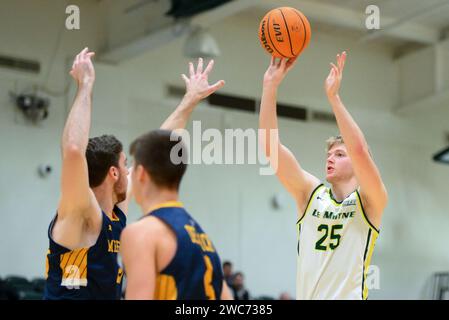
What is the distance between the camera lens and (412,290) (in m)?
21.2

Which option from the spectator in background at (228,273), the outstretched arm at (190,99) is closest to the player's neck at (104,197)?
the outstretched arm at (190,99)

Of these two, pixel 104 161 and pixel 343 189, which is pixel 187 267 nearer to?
pixel 104 161

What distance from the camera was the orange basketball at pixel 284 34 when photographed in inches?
238

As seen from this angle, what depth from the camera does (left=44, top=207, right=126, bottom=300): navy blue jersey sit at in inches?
187

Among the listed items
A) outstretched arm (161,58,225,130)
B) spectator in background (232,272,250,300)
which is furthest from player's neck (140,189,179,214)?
spectator in background (232,272,250,300)

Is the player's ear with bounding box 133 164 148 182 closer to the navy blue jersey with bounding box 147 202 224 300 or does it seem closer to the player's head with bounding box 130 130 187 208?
the player's head with bounding box 130 130 187 208

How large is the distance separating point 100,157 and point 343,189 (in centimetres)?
184

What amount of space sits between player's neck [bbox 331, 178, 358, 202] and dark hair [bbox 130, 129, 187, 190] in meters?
2.37

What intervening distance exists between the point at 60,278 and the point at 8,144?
1143 centimetres

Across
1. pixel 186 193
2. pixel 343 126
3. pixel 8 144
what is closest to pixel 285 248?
pixel 186 193

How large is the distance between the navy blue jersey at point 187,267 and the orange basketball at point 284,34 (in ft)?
8.20

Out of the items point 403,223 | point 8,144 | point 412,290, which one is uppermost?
point 8,144
